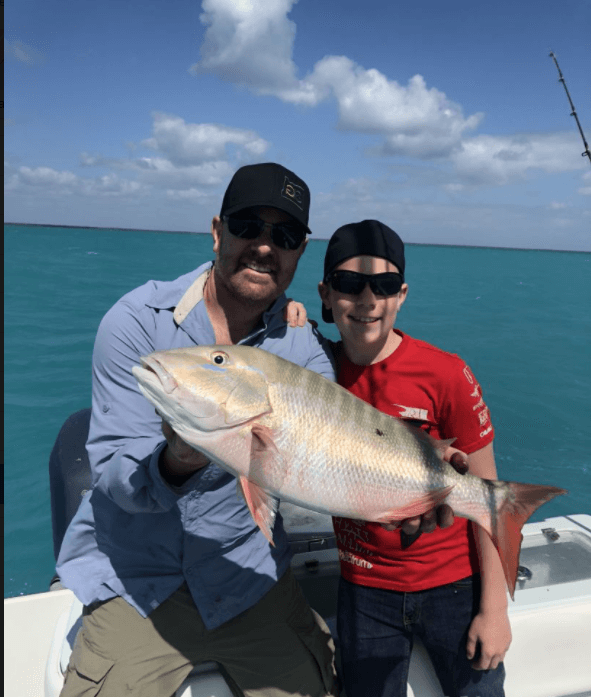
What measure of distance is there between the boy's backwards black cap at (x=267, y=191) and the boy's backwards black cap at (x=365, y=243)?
0.67ft

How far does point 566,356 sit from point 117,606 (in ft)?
63.6

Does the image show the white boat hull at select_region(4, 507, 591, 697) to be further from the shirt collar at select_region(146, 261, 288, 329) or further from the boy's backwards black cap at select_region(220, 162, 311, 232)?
the boy's backwards black cap at select_region(220, 162, 311, 232)

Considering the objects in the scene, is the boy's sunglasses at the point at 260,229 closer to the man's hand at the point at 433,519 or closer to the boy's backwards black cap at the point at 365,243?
the boy's backwards black cap at the point at 365,243

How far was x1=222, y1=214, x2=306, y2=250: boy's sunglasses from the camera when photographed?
2.42 meters

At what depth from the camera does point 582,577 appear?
9.75 ft

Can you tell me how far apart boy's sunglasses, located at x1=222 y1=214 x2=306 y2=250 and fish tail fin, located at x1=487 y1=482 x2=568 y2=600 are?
149 centimetres

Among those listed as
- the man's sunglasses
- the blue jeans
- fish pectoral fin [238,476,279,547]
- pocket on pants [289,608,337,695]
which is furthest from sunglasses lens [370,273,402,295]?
pocket on pants [289,608,337,695]

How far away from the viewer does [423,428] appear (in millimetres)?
2371

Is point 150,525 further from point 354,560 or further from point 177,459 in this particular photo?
point 354,560

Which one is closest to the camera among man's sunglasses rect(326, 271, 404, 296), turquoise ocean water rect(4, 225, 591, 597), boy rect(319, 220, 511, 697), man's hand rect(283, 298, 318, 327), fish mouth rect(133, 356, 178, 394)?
fish mouth rect(133, 356, 178, 394)

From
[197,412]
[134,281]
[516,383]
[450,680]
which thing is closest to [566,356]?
[516,383]

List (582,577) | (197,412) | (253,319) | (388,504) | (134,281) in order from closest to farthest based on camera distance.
Answer: (197,412) → (388,504) → (253,319) → (582,577) → (134,281)

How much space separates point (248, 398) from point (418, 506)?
822 mm

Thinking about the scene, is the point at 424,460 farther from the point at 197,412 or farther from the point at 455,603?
the point at 197,412
